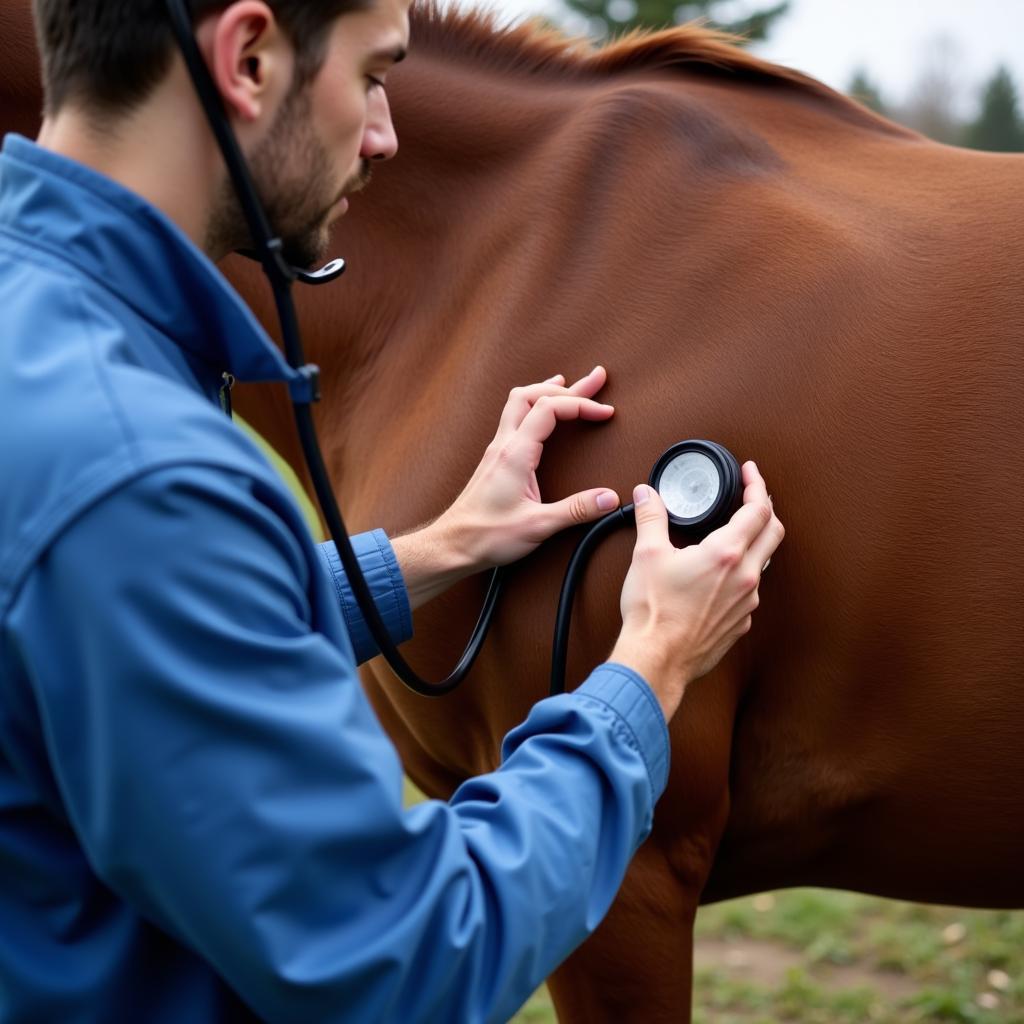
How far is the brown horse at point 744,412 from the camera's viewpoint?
159 cm

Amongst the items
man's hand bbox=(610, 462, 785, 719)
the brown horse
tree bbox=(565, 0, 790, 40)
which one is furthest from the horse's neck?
tree bbox=(565, 0, 790, 40)

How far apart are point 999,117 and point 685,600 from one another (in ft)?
88.8

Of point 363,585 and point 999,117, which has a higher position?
point 999,117

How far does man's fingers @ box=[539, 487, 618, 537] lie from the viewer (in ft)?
5.22

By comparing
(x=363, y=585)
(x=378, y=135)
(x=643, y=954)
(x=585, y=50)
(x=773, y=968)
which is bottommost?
(x=773, y=968)

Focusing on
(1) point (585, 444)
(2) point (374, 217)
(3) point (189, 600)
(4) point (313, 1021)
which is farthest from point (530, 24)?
(4) point (313, 1021)

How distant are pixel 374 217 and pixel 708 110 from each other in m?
0.58

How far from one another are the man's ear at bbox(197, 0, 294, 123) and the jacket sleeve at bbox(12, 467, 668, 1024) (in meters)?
0.38

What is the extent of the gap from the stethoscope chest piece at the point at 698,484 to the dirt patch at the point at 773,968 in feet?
6.93

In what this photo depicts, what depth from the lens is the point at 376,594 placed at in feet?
5.44

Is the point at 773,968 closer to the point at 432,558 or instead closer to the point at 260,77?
the point at 432,558

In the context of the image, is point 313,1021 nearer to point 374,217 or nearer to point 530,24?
point 374,217

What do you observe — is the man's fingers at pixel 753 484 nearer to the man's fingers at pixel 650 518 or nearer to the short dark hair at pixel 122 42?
the man's fingers at pixel 650 518

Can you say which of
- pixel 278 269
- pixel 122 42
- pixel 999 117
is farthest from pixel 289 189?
pixel 999 117
